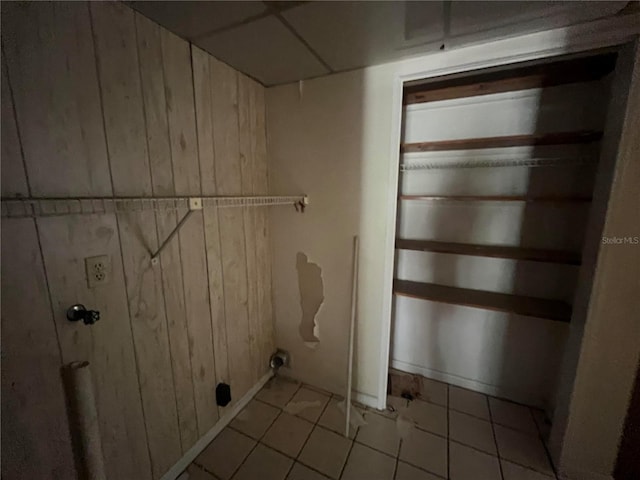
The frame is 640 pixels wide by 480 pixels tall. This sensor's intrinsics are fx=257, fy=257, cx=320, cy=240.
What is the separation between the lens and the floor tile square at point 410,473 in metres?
1.29

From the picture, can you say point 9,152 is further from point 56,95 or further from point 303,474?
point 303,474

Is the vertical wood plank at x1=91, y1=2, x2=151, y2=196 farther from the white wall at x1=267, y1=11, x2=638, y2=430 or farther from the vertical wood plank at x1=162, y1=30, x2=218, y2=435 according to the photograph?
the white wall at x1=267, y1=11, x2=638, y2=430

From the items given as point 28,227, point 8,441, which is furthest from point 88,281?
point 8,441

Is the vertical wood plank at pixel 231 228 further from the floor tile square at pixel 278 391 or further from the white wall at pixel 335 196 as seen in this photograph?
the white wall at pixel 335 196

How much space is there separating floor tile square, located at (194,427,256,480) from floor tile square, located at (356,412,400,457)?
0.65 metres

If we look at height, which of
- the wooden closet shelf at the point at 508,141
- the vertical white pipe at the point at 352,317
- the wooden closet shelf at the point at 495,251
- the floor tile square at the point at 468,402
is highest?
the wooden closet shelf at the point at 508,141

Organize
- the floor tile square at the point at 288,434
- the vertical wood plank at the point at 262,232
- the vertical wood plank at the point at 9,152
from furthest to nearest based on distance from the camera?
1. the vertical wood plank at the point at 262,232
2. the floor tile square at the point at 288,434
3. the vertical wood plank at the point at 9,152

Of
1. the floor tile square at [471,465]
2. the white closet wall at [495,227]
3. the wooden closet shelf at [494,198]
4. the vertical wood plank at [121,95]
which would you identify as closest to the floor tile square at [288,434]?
the floor tile square at [471,465]

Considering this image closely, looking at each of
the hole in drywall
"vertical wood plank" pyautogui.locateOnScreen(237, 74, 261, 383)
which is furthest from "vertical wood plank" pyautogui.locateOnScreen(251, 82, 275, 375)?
the hole in drywall

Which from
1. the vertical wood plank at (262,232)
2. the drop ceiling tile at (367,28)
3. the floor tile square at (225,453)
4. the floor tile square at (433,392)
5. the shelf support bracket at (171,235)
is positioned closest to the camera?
the drop ceiling tile at (367,28)

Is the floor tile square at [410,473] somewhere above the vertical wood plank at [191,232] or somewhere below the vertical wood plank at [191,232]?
below

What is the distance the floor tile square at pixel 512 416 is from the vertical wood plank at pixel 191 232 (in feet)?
5.81

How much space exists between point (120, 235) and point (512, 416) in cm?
240

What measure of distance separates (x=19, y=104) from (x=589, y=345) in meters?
2.29
